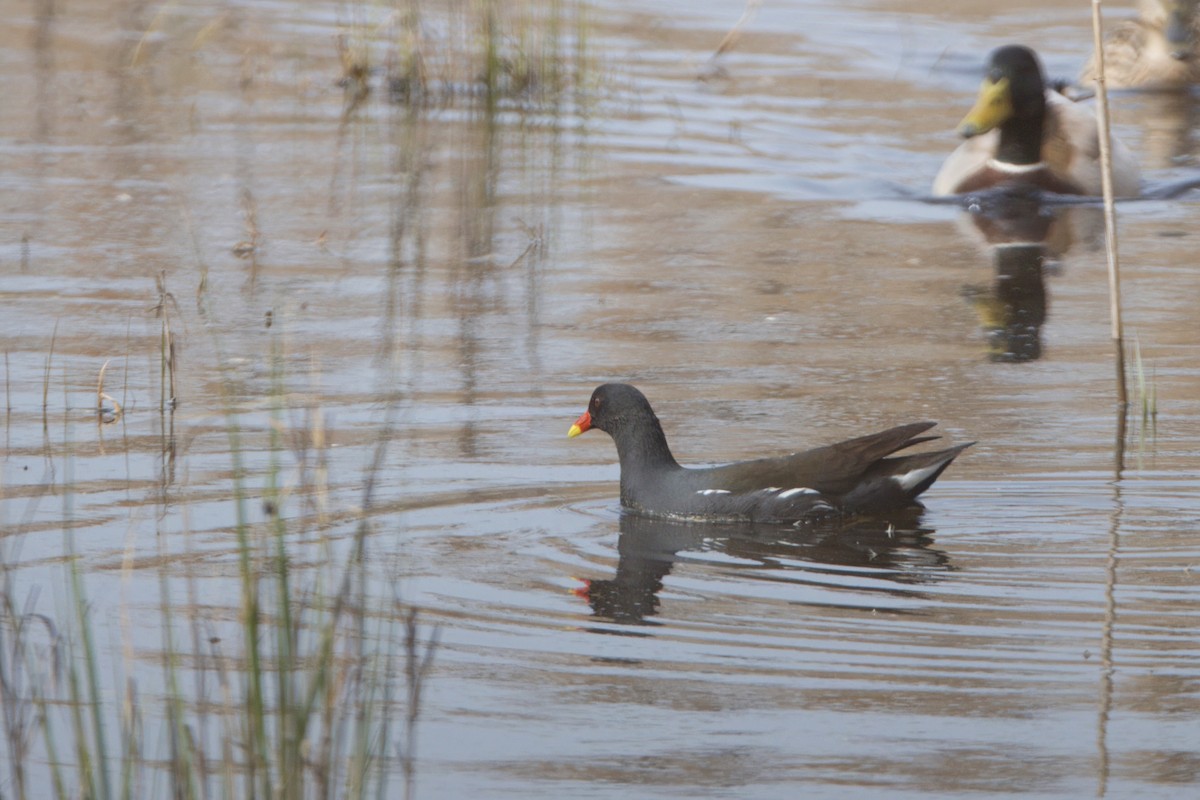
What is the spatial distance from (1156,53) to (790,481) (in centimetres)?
1231

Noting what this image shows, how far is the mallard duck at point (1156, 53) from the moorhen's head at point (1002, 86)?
4.50 meters

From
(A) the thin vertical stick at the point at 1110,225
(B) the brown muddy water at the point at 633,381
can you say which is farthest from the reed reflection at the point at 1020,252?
(A) the thin vertical stick at the point at 1110,225

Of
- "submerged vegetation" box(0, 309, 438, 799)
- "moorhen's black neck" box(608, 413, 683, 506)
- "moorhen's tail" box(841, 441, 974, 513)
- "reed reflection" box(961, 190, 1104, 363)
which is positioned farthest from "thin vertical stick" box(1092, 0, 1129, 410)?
"submerged vegetation" box(0, 309, 438, 799)

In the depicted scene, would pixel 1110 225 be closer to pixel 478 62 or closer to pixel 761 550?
pixel 761 550

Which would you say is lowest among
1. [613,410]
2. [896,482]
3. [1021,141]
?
[896,482]

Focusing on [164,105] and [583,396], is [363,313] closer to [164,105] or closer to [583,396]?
[583,396]

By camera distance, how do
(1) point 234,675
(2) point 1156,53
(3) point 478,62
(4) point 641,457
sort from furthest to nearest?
(2) point 1156,53, (3) point 478,62, (4) point 641,457, (1) point 234,675

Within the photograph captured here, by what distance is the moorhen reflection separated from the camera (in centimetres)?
691

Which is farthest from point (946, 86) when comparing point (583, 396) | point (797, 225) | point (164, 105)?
point (583, 396)

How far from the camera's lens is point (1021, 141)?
1468 cm

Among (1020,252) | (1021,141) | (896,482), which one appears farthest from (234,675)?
(1021,141)

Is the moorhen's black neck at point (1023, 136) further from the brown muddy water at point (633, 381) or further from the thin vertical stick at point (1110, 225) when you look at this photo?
the thin vertical stick at point (1110, 225)

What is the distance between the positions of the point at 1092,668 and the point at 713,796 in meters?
1.44

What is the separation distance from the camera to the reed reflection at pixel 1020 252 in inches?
413
